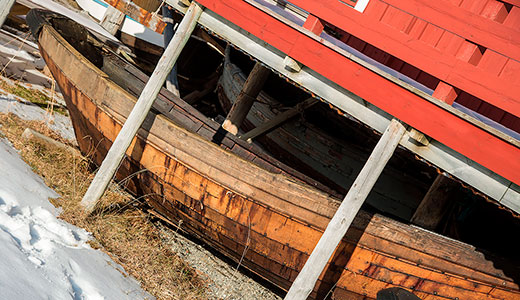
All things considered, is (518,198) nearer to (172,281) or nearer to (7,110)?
(172,281)

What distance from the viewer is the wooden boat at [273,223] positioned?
15.5ft

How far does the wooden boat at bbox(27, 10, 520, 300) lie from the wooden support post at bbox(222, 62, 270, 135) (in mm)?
1942

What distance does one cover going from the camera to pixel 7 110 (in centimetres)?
629

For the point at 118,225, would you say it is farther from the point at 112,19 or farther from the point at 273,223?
the point at 112,19

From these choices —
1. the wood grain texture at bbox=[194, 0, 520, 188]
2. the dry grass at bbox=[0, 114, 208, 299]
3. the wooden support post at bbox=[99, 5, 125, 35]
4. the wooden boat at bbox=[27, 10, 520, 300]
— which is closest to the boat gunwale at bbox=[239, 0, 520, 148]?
the wood grain texture at bbox=[194, 0, 520, 188]

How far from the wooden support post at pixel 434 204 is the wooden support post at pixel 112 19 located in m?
8.04

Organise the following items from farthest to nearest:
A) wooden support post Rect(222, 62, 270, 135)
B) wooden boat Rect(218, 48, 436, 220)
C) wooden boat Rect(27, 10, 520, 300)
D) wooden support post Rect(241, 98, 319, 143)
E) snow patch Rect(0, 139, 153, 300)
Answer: wooden support post Rect(241, 98, 319, 143) → wooden boat Rect(218, 48, 436, 220) → wooden support post Rect(222, 62, 270, 135) → wooden boat Rect(27, 10, 520, 300) → snow patch Rect(0, 139, 153, 300)

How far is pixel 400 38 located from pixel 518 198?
1.78 metres

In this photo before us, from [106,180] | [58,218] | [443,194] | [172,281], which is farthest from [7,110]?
[443,194]

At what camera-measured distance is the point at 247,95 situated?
712 cm

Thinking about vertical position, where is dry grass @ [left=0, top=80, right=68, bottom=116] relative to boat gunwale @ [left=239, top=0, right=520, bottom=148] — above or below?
below

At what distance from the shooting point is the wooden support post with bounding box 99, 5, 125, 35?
35.0 feet

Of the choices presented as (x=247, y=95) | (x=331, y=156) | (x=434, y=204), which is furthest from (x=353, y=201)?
(x=331, y=156)

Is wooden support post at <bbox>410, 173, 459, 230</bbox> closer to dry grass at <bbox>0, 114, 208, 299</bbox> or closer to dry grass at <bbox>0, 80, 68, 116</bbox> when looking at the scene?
dry grass at <bbox>0, 114, 208, 299</bbox>
